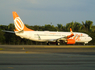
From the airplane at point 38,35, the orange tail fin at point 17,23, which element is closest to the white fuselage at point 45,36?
the airplane at point 38,35

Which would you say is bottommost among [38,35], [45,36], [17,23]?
[45,36]

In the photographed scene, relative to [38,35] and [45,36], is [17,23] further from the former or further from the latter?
[45,36]

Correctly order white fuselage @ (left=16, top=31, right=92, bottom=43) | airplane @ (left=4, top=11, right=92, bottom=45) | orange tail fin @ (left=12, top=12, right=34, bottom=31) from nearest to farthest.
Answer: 1. airplane @ (left=4, top=11, right=92, bottom=45)
2. white fuselage @ (left=16, top=31, right=92, bottom=43)
3. orange tail fin @ (left=12, top=12, right=34, bottom=31)

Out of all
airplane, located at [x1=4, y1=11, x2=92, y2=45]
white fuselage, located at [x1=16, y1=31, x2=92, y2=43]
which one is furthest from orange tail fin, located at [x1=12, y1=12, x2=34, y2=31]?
white fuselage, located at [x1=16, y1=31, x2=92, y2=43]

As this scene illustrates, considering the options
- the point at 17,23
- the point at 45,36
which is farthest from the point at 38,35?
→ the point at 17,23

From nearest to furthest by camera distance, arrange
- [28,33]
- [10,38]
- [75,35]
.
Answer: [28,33] → [75,35] → [10,38]

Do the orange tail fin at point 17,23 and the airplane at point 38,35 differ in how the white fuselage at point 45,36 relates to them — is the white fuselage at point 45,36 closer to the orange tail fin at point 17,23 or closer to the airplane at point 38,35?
the airplane at point 38,35

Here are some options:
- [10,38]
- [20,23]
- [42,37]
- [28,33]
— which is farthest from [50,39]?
[10,38]

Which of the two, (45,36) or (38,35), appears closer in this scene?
(38,35)

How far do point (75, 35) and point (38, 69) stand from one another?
1270 inches

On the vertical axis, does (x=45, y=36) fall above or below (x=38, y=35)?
below

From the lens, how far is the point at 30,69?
8227 mm

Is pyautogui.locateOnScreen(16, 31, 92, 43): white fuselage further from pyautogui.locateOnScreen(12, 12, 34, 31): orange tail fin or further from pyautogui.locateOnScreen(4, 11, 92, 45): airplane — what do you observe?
pyautogui.locateOnScreen(12, 12, 34, 31): orange tail fin

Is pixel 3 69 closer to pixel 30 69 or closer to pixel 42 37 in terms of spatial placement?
pixel 30 69
